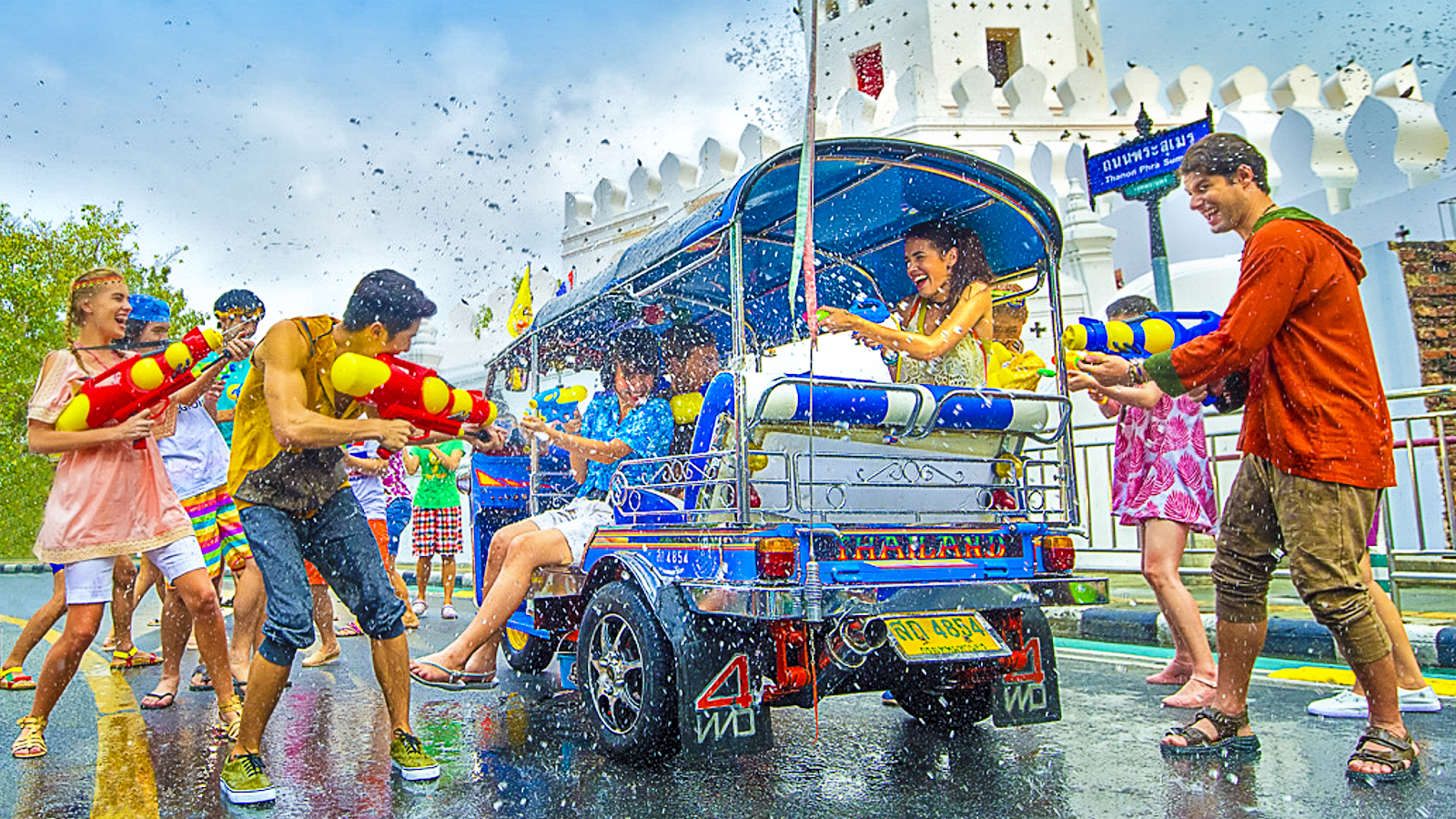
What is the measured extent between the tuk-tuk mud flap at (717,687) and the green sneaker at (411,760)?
0.90m

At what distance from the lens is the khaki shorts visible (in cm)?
336

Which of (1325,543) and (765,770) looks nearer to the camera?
(1325,543)

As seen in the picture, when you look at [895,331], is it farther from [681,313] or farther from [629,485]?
[681,313]

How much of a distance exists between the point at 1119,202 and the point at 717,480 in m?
12.9

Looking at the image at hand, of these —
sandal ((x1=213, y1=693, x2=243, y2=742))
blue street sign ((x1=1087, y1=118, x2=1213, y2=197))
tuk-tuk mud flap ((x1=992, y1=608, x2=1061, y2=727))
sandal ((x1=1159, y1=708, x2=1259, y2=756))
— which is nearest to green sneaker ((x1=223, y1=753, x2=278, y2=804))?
sandal ((x1=213, y1=693, x2=243, y2=742))

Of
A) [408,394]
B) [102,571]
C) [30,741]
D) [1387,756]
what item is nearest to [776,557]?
[408,394]

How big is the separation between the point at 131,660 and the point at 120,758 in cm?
302

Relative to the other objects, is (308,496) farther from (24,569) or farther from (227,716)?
(24,569)

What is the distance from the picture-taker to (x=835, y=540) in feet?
11.9

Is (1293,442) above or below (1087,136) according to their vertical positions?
below

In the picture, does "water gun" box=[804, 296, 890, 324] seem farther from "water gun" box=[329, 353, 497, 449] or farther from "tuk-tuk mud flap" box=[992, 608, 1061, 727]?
"water gun" box=[329, 353, 497, 449]

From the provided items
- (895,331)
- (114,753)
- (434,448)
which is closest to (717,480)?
(895,331)

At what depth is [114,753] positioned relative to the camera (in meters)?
4.29

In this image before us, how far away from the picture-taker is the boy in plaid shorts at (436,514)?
9.52m
